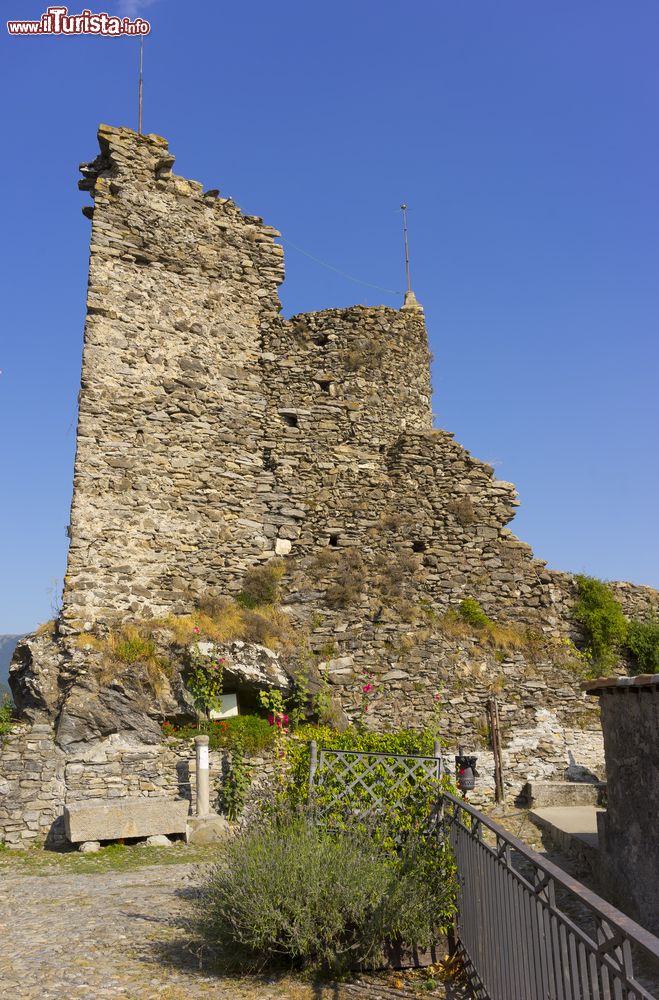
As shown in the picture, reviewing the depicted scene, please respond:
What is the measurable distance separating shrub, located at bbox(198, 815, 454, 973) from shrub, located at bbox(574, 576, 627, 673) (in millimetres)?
10812

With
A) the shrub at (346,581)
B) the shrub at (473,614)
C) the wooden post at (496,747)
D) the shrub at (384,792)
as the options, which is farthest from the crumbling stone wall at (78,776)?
the shrub at (473,614)

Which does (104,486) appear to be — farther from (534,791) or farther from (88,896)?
(534,791)

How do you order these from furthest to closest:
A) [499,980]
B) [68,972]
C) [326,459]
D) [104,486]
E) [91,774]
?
1. [326,459]
2. [104,486]
3. [91,774]
4. [68,972]
5. [499,980]

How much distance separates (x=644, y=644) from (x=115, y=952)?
13002mm

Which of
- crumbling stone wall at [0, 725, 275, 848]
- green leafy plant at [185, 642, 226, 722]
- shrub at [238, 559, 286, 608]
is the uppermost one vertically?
shrub at [238, 559, 286, 608]

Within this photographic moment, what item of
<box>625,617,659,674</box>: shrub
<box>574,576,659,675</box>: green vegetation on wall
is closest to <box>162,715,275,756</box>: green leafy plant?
<box>574,576,659,675</box>: green vegetation on wall

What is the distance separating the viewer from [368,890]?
19.7ft

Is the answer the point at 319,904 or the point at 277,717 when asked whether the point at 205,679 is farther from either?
the point at 319,904

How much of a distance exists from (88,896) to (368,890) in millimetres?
4131

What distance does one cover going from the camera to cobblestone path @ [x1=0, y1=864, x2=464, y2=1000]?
18.4 ft

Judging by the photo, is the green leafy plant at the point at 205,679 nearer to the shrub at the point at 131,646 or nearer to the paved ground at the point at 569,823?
the shrub at the point at 131,646

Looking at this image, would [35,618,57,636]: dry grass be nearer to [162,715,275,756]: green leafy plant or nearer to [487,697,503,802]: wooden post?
[162,715,275,756]: green leafy plant

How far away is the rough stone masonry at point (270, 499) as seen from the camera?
1462 cm

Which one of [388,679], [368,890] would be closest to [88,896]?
[368,890]
